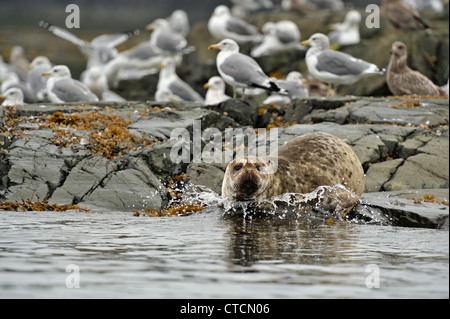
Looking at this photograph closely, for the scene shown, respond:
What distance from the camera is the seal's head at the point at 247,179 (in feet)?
26.1

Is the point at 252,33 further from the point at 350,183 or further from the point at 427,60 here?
the point at 350,183

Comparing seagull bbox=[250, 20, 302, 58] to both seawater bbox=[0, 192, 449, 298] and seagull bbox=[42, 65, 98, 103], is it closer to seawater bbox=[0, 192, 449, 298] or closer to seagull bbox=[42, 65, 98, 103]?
seagull bbox=[42, 65, 98, 103]

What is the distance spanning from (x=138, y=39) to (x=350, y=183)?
1029 inches

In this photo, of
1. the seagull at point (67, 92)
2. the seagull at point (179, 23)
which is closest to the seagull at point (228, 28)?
the seagull at point (179, 23)

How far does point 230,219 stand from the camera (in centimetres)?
803

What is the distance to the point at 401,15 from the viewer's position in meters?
21.1

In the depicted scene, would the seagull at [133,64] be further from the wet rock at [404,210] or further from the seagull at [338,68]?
the wet rock at [404,210]

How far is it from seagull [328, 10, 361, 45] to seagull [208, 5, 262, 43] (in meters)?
2.58

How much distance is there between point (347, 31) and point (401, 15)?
2.93 meters

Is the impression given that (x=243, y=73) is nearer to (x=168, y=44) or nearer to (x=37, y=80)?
(x=37, y=80)

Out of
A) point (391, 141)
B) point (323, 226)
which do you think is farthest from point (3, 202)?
point (391, 141)

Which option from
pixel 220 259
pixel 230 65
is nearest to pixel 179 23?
pixel 230 65
